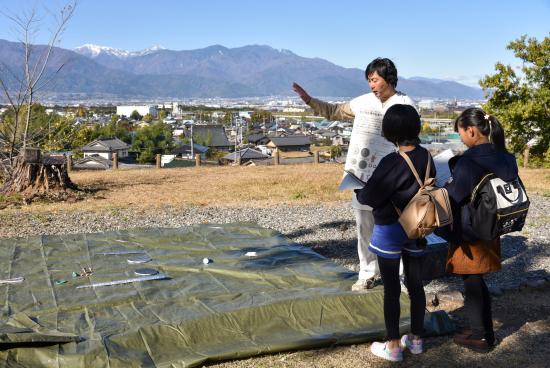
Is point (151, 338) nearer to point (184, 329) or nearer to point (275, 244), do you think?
point (184, 329)

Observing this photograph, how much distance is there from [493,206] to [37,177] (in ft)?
25.4

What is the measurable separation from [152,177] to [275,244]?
807 centimetres

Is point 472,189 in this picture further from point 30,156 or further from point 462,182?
point 30,156

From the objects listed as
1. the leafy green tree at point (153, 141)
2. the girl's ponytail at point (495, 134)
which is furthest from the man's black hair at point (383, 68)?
the leafy green tree at point (153, 141)

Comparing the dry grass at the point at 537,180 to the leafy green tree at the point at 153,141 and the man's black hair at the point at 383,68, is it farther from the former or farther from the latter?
the leafy green tree at the point at 153,141

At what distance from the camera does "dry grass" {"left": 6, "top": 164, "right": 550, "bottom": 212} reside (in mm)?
7922

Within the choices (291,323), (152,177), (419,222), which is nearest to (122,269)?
(291,323)

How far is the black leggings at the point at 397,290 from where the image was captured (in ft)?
7.46

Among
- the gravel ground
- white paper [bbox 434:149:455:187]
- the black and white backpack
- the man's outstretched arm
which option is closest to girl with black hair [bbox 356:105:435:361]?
the black and white backpack

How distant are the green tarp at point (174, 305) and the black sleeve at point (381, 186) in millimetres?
802

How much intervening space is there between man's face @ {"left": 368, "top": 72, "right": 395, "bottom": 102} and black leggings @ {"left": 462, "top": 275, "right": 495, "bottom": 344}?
1.15 m

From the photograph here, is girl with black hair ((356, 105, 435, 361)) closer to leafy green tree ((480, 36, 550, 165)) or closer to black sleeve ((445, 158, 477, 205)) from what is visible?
black sleeve ((445, 158, 477, 205))

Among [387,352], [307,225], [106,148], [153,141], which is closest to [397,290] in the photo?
[387,352]

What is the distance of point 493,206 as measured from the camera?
225 centimetres
